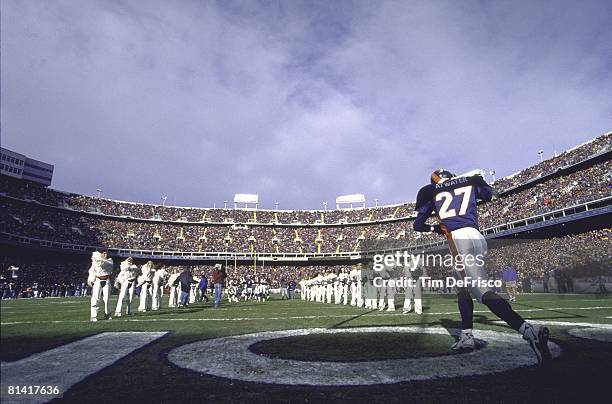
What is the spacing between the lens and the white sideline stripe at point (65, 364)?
2.70 metres

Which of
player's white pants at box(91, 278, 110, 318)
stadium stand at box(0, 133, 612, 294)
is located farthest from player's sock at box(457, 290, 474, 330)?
stadium stand at box(0, 133, 612, 294)

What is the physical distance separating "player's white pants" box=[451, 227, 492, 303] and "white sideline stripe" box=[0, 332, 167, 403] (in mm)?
4277

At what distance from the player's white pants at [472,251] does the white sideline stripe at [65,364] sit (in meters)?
4.28

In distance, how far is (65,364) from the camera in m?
3.70

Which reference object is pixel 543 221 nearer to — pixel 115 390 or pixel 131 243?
pixel 115 390

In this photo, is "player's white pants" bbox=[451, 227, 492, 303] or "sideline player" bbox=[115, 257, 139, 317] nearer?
"player's white pants" bbox=[451, 227, 492, 303]

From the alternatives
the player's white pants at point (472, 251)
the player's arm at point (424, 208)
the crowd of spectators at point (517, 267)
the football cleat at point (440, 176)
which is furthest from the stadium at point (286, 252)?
the football cleat at point (440, 176)

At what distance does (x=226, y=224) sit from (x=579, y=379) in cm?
5802

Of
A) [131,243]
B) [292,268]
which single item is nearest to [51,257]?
[131,243]

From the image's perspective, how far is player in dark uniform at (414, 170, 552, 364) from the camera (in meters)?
4.27

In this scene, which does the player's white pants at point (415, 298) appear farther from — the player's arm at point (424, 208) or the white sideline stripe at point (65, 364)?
the white sideline stripe at point (65, 364)

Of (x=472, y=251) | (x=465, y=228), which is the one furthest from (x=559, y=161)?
(x=472, y=251)

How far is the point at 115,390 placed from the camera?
285cm

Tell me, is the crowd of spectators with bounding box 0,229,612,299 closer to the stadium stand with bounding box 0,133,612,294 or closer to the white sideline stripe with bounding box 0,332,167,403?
the stadium stand with bounding box 0,133,612,294
